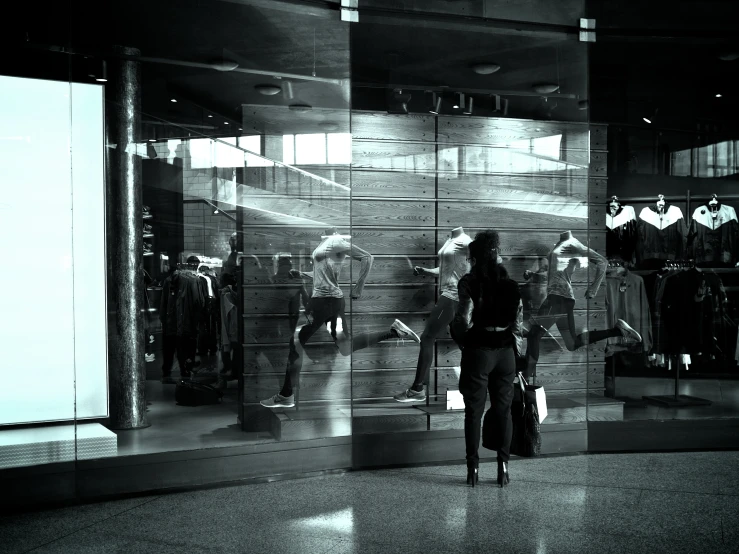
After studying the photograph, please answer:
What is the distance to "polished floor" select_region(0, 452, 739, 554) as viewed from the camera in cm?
367

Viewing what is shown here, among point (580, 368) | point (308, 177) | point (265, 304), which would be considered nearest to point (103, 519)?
point (265, 304)

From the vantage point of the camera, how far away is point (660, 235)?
642 cm

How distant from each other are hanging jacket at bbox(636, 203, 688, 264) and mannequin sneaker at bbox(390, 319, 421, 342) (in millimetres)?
2108

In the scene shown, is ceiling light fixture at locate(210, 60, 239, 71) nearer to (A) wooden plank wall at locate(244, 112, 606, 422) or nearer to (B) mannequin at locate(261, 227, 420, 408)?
(A) wooden plank wall at locate(244, 112, 606, 422)

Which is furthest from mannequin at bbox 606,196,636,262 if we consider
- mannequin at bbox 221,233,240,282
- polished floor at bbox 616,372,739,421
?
mannequin at bbox 221,233,240,282

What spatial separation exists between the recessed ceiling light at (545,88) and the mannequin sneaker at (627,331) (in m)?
2.02

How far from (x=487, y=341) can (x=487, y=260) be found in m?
0.51

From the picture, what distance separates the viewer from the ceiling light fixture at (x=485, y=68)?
5.82 m

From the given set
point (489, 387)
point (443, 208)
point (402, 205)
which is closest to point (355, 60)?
Result: point (402, 205)

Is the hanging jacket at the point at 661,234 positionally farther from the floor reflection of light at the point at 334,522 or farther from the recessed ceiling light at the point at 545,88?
the floor reflection of light at the point at 334,522

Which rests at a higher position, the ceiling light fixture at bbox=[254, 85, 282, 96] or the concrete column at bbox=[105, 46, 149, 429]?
the ceiling light fixture at bbox=[254, 85, 282, 96]

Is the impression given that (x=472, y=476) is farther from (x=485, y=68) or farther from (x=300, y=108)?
(x=485, y=68)

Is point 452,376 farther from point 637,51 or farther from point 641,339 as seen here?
point 637,51

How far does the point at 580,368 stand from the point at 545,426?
24.9 inches
